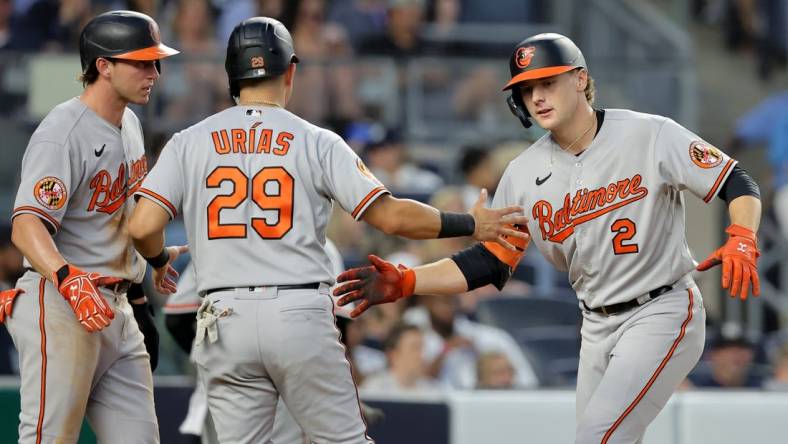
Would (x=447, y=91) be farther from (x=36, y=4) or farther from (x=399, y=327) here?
(x=36, y=4)

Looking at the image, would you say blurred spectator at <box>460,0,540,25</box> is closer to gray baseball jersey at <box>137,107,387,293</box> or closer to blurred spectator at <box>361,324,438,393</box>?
blurred spectator at <box>361,324,438,393</box>

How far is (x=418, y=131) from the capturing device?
1007cm

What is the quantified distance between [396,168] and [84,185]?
16.8 ft

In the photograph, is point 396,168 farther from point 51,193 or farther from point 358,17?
point 51,193

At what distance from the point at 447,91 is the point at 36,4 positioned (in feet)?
10.9

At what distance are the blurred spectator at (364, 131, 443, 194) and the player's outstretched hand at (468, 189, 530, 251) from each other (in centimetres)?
457

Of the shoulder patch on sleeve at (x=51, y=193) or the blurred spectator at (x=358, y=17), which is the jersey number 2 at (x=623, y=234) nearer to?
the shoulder patch on sleeve at (x=51, y=193)

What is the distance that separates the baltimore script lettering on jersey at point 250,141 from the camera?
175 inches

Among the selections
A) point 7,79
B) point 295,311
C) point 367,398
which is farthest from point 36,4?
point 295,311

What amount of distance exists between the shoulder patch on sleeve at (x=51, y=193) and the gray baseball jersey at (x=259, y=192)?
0.34 m

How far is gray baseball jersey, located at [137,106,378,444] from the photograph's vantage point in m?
4.38

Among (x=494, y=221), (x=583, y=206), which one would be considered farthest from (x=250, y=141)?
(x=583, y=206)

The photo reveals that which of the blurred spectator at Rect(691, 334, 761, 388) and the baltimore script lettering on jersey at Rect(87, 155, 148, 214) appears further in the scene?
the blurred spectator at Rect(691, 334, 761, 388)

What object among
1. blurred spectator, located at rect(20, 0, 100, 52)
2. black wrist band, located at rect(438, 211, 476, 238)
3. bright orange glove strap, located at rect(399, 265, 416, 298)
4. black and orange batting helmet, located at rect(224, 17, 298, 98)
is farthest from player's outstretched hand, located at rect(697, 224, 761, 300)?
blurred spectator, located at rect(20, 0, 100, 52)
